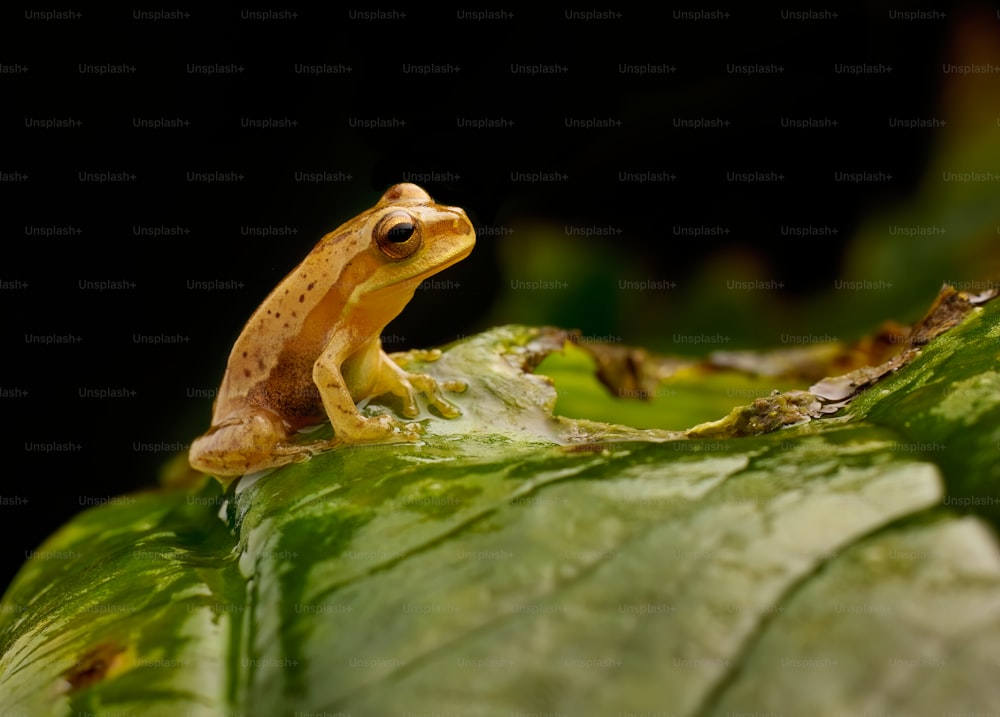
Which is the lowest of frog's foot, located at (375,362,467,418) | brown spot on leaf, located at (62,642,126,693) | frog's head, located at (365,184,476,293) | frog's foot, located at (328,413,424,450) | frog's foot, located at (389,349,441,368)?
brown spot on leaf, located at (62,642,126,693)

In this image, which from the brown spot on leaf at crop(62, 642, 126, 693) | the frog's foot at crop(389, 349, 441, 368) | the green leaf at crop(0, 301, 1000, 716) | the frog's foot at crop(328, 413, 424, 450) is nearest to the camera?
the green leaf at crop(0, 301, 1000, 716)

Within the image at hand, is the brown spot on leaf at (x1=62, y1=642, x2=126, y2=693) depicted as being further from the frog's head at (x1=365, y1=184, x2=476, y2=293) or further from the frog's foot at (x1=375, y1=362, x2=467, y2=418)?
the frog's head at (x1=365, y1=184, x2=476, y2=293)

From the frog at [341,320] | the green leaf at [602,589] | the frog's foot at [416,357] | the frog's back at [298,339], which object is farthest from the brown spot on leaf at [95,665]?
the frog's foot at [416,357]

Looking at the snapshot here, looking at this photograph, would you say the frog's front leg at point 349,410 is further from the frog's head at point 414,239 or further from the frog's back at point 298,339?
the frog's head at point 414,239

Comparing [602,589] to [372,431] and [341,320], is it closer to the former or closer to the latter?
[372,431]

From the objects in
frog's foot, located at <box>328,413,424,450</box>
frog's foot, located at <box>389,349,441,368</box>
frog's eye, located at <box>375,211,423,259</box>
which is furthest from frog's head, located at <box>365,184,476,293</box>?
frog's foot, located at <box>328,413,424,450</box>

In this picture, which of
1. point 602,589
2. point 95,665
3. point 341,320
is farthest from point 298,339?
point 602,589
